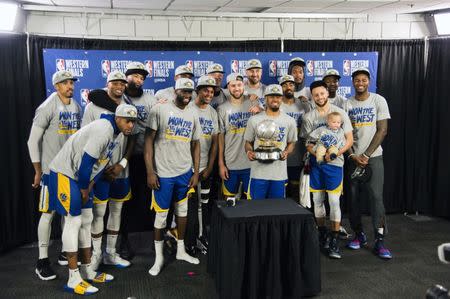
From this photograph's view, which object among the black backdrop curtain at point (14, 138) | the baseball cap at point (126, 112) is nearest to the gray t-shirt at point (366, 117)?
the baseball cap at point (126, 112)

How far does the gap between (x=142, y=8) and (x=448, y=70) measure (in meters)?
3.40

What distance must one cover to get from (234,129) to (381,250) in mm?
1690

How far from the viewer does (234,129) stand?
395 cm

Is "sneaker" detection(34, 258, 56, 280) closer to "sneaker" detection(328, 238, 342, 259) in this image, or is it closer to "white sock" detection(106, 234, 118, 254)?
"white sock" detection(106, 234, 118, 254)

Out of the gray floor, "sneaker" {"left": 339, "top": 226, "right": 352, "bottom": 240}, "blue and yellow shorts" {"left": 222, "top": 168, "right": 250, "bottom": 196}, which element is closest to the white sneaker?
the gray floor

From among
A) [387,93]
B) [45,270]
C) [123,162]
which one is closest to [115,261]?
[45,270]

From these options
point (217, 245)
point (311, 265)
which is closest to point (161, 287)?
point (217, 245)

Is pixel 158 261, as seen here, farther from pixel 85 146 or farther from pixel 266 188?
pixel 85 146

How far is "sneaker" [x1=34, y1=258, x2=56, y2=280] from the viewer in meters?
→ 3.44

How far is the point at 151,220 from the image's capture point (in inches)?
188

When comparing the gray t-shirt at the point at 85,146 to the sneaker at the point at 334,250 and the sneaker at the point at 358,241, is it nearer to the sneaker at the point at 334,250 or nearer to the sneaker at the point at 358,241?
the sneaker at the point at 334,250

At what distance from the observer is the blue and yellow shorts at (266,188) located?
11.9ft

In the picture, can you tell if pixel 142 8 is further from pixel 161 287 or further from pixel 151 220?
pixel 161 287

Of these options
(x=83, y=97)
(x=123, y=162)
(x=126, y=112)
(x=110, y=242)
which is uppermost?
(x=83, y=97)
